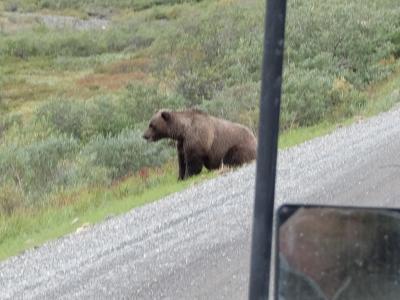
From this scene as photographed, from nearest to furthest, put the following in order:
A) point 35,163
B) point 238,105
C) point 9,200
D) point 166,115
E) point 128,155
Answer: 1. point 9,200
2. point 166,115
3. point 128,155
4. point 35,163
5. point 238,105

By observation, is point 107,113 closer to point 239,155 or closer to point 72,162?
point 72,162

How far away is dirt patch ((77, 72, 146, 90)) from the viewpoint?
144ft

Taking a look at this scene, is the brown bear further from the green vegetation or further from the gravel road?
the gravel road

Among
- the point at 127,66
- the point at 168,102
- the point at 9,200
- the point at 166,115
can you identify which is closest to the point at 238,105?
the point at 168,102

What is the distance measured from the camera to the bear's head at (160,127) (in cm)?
1622

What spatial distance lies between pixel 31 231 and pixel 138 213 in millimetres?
1352

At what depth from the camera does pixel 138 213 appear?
40.3ft

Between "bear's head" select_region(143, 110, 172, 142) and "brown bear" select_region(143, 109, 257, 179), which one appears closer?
"brown bear" select_region(143, 109, 257, 179)

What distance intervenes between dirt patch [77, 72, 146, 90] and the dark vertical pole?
4030 centimetres

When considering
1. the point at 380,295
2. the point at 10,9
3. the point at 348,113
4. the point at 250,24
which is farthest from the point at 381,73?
the point at 10,9

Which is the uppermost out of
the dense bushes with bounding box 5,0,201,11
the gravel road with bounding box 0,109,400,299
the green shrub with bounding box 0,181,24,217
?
the gravel road with bounding box 0,109,400,299

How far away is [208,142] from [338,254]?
1311 centimetres

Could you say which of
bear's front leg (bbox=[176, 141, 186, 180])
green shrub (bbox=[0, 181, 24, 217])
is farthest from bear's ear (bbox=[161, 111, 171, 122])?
green shrub (bbox=[0, 181, 24, 217])

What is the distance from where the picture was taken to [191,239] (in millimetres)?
10070
